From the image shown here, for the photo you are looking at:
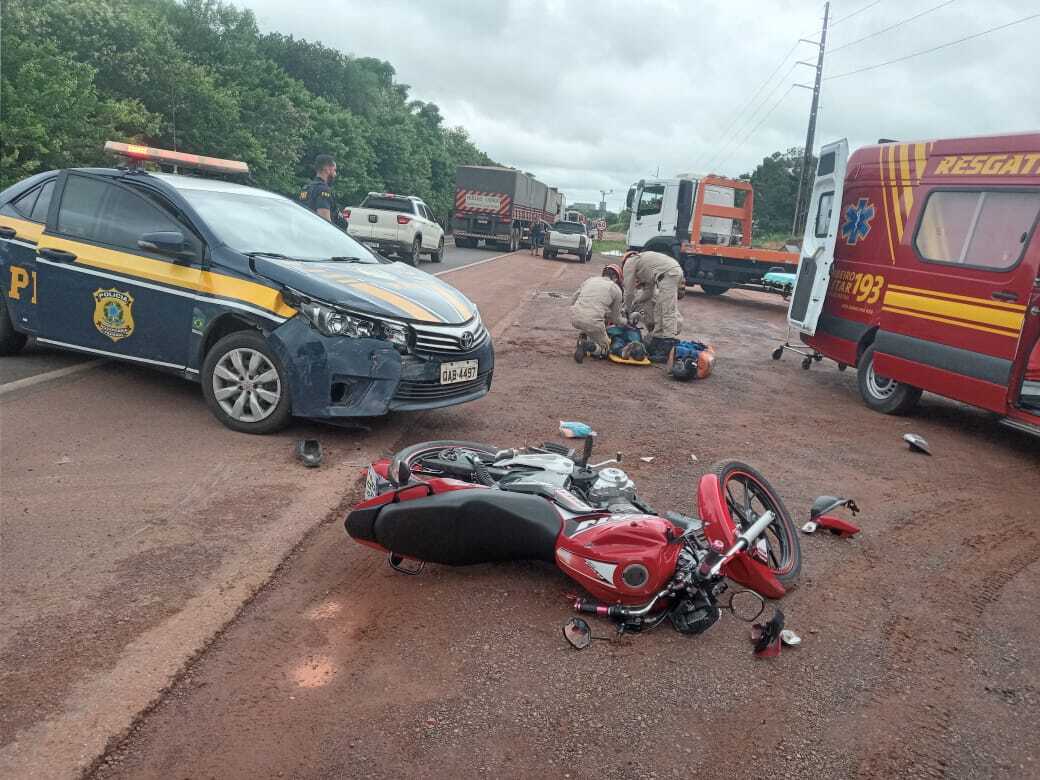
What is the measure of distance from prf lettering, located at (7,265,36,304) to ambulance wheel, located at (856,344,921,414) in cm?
711

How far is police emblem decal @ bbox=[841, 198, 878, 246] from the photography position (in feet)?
28.3

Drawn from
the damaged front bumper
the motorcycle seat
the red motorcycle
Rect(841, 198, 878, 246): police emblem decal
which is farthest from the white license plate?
Rect(841, 198, 878, 246): police emblem decal

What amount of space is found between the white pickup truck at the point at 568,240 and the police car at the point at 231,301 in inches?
1022

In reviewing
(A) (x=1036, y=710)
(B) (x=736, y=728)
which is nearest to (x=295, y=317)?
(B) (x=736, y=728)

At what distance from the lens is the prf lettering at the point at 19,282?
6.22 meters

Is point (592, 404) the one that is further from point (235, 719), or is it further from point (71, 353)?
point (235, 719)

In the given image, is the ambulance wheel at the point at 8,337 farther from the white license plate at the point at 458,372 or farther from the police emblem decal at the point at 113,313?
the white license plate at the point at 458,372

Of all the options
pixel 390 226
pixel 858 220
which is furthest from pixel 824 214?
pixel 390 226

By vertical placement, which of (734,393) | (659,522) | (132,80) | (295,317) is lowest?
(734,393)

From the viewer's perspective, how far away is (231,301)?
5.39m

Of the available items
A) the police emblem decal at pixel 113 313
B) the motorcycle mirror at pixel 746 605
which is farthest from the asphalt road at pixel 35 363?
the motorcycle mirror at pixel 746 605

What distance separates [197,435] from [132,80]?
864 inches

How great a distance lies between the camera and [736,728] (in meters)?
2.76

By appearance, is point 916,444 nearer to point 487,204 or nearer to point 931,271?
point 931,271
